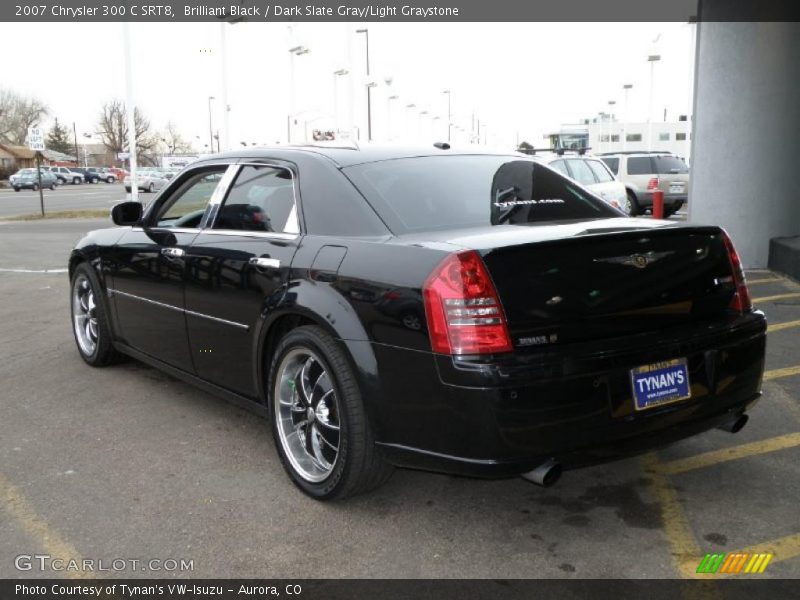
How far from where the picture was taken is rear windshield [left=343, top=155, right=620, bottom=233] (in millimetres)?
3695

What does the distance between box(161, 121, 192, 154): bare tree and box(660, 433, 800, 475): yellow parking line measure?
129 m

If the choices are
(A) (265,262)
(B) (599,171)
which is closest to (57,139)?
(B) (599,171)

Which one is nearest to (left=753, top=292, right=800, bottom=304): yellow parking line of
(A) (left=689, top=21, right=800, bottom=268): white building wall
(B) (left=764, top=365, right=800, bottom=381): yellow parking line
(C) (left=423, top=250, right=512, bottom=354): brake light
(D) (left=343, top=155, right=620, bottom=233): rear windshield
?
A: (A) (left=689, top=21, right=800, bottom=268): white building wall

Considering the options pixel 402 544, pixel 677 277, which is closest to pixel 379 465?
pixel 402 544

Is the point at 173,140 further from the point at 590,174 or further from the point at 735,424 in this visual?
the point at 735,424

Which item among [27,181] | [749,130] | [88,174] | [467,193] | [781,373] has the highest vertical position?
[749,130]

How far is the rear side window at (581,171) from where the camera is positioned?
15.5 m

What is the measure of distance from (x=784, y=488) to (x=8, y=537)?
3461 mm

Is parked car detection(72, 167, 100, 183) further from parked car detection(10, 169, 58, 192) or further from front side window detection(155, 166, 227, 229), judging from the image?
front side window detection(155, 166, 227, 229)

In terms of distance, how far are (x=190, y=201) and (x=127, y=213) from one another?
0.66 m

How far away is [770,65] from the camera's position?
9.88m

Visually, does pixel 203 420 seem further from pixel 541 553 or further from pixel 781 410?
pixel 781 410

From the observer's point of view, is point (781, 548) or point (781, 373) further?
point (781, 373)

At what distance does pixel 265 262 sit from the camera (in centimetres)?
388
